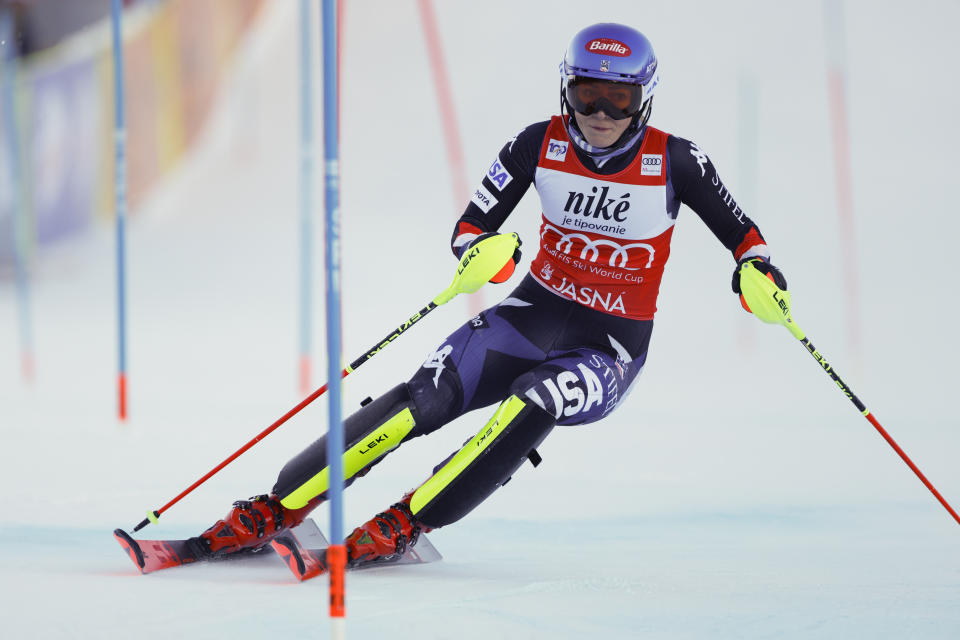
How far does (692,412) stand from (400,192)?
713 centimetres

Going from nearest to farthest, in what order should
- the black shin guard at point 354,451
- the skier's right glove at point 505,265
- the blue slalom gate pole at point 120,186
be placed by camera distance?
1. the black shin guard at point 354,451
2. the skier's right glove at point 505,265
3. the blue slalom gate pole at point 120,186

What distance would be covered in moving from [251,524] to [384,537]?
38cm

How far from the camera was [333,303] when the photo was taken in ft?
7.15

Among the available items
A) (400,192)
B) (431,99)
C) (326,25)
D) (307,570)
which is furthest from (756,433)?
(431,99)

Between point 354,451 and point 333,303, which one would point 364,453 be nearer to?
point 354,451

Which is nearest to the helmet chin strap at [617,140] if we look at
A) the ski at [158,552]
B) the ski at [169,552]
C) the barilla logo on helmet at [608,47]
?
the barilla logo on helmet at [608,47]

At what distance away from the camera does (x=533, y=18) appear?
13922 millimetres

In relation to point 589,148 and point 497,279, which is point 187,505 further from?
point 589,148

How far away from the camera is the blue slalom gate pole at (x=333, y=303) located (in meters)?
2.18

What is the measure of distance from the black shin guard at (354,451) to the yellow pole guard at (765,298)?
992 mm

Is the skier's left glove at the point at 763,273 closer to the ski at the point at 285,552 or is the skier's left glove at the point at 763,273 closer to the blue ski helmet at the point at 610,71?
the blue ski helmet at the point at 610,71

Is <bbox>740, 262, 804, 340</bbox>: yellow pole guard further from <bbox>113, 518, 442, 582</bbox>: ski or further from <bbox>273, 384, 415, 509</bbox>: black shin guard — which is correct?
<bbox>113, 518, 442, 582</bbox>: ski

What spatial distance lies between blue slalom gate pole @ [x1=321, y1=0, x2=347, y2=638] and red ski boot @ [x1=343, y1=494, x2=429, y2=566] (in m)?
0.88

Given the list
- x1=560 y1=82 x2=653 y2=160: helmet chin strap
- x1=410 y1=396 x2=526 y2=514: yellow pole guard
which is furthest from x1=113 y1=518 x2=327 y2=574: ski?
x1=560 y1=82 x2=653 y2=160: helmet chin strap
